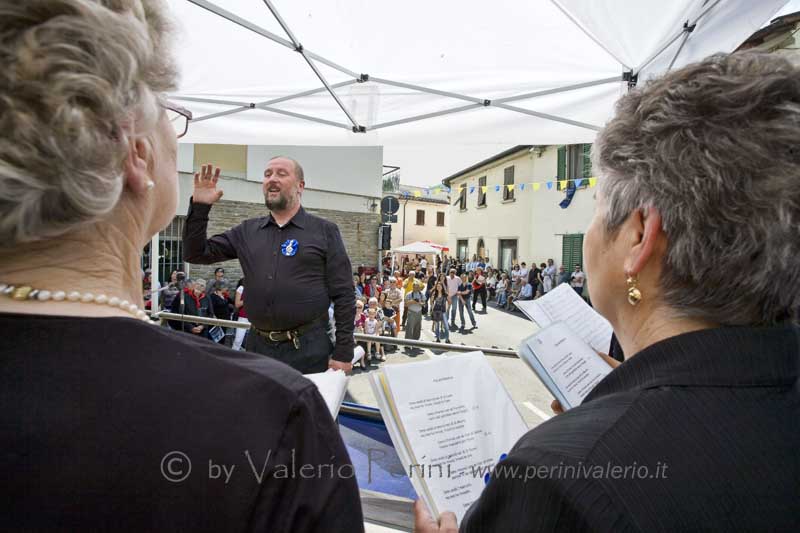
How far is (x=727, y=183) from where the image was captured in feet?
2.39

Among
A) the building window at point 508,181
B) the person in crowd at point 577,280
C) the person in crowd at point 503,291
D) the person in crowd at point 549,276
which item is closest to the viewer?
the person in crowd at point 577,280

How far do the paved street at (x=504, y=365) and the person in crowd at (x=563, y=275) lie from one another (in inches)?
81.6

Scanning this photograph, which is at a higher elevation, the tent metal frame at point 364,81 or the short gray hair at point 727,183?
the tent metal frame at point 364,81

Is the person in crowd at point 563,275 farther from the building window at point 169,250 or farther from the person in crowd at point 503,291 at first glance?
the building window at point 169,250

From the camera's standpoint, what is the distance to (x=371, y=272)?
659 inches

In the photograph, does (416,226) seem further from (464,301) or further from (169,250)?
(169,250)

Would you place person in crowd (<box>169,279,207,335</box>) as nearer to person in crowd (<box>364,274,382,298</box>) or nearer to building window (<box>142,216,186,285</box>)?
building window (<box>142,216,186,285</box>)

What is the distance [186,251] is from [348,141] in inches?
75.1

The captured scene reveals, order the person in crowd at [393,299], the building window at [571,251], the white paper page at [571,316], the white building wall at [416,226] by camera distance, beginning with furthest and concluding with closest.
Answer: the white building wall at [416,226], the building window at [571,251], the person in crowd at [393,299], the white paper page at [571,316]

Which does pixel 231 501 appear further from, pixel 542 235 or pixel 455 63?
pixel 542 235

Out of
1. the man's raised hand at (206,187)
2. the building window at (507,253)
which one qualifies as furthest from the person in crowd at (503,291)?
the man's raised hand at (206,187)

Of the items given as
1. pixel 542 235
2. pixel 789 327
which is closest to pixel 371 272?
pixel 542 235

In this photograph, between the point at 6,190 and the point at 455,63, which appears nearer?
the point at 6,190

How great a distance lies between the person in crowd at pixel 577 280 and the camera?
580 inches
